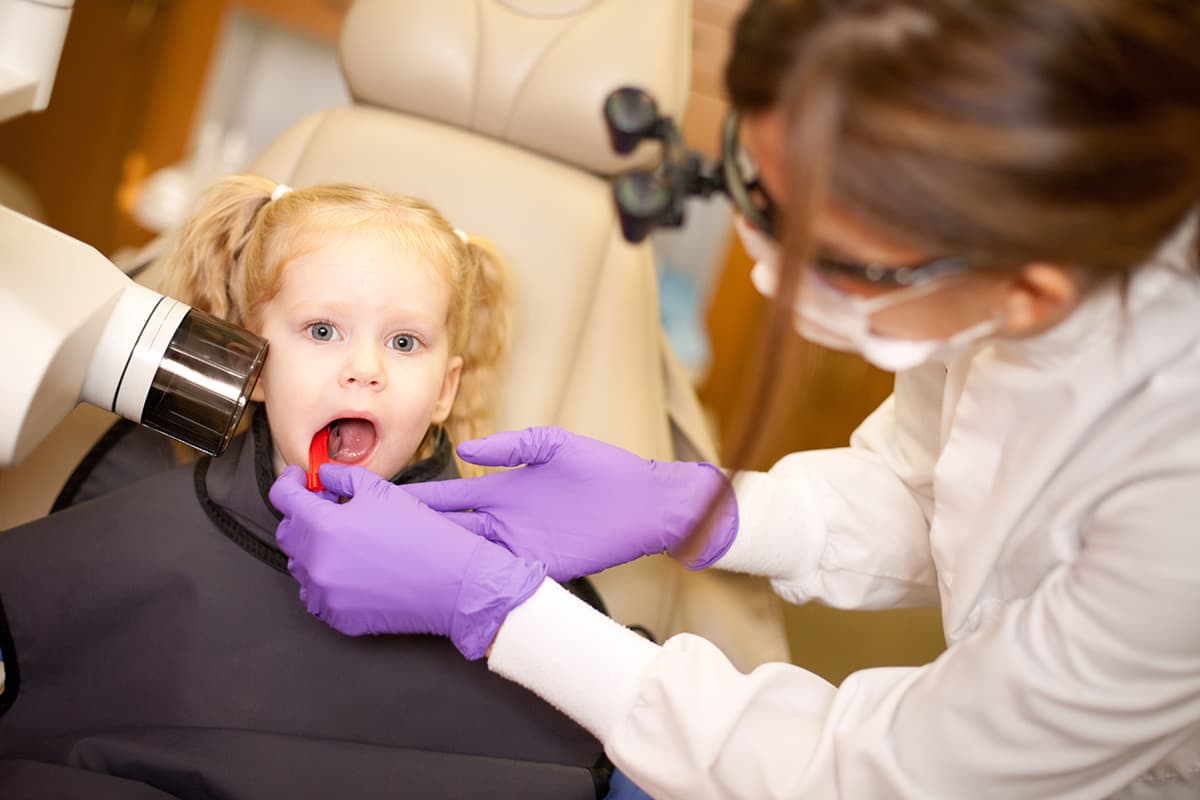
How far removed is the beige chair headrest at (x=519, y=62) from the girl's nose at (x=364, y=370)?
22.4 inches

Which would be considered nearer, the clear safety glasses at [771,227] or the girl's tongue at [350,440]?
the clear safety glasses at [771,227]

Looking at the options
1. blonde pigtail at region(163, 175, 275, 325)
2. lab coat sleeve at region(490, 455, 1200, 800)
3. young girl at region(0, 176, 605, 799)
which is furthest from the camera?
blonde pigtail at region(163, 175, 275, 325)

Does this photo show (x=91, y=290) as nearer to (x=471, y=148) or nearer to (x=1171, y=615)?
(x=471, y=148)

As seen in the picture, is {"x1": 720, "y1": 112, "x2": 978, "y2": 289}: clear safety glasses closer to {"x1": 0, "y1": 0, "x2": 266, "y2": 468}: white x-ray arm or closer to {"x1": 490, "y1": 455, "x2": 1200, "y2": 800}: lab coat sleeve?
{"x1": 490, "y1": 455, "x2": 1200, "y2": 800}: lab coat sleeve

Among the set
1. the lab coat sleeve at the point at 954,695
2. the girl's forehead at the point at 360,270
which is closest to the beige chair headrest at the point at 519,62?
the girl's forehead at the point at 360,270

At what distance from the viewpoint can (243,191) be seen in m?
1.41

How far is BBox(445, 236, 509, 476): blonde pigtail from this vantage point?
1.50 m

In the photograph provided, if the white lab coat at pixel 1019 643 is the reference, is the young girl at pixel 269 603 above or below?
below

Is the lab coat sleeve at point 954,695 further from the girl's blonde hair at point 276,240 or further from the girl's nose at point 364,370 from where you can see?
the girl's blonde hair at point 276,240

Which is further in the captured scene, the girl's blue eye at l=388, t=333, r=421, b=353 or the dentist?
the girl's blue eye at l=388, t=333, r=421, b=353

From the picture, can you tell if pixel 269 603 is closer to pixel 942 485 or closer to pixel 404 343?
pixel 404 343

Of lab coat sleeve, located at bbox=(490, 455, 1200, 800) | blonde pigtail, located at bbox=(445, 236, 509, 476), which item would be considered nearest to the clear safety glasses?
lab coat sleeve, located at bbox=(490, 455, 1200, 800)

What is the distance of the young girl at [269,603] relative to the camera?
113 centimetres

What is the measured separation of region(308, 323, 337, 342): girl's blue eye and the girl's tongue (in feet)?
0.36
